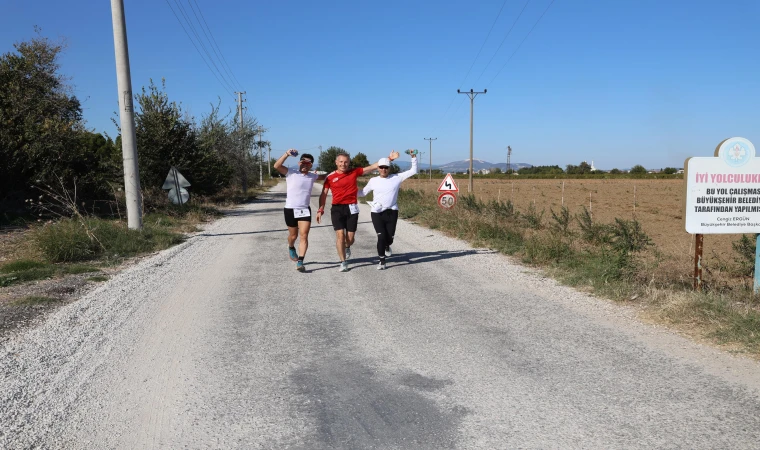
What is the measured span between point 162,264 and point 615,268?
716 cm

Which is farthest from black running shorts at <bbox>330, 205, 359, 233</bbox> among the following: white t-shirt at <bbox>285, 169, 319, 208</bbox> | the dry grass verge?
the dry grass verge

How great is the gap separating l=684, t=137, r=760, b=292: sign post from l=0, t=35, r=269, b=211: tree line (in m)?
13.5

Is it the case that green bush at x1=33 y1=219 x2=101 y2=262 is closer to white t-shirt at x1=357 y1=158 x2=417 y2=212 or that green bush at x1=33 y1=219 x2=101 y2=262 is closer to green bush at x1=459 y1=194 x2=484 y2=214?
white t-shirt at x1=357 y1=158 x2=417 y2=212

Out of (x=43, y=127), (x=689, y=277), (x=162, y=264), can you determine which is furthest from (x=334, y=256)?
(x=43, y=127)

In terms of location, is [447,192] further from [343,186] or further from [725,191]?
[725,191]

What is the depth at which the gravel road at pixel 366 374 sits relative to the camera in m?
3.26

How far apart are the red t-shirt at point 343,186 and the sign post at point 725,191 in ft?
14.7

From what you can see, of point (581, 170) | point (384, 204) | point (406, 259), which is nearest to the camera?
point (384, 204)

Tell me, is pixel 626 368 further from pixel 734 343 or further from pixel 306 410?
pixel 306 410

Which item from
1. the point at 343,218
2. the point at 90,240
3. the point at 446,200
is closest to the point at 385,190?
the point at 343,218

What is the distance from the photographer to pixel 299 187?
8266 mm

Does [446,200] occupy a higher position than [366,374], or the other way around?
[446,200]

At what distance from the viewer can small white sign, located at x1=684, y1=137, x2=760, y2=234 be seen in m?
6.46

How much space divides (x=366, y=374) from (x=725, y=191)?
199 inches
